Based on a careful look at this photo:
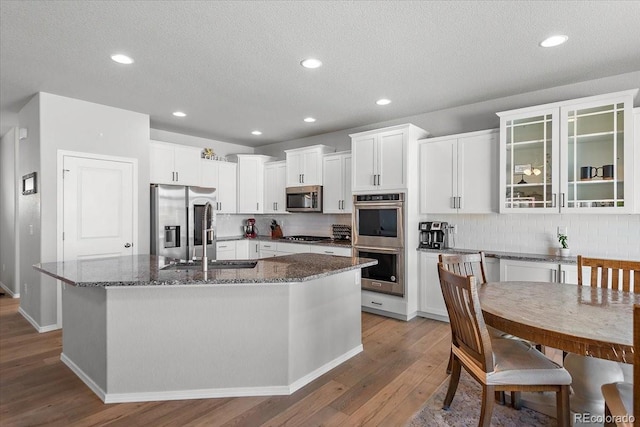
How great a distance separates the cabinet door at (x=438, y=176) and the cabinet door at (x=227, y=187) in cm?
331

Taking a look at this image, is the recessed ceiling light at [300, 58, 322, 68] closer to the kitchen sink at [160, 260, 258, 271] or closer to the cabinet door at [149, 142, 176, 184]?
the kitchen sink at [160, 260, 258, 271]

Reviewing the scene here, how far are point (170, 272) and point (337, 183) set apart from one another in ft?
10.3

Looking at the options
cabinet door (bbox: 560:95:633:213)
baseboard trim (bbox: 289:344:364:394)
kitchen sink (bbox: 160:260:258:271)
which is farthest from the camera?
cabinet door (bbox: 560:95:633:213)

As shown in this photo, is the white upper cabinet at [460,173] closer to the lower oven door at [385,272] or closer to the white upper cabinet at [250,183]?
the lower oven door at [385,272]

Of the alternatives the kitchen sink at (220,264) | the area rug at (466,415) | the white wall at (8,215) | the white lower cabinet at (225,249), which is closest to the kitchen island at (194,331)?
the kitchen sink at (220,264)

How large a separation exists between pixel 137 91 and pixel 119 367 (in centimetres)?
281

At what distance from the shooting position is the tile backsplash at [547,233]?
3.33m

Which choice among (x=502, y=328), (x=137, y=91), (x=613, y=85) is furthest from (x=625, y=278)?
(x=137, y=91)

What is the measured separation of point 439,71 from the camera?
3.22 m

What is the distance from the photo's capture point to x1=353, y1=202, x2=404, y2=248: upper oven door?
4.23m

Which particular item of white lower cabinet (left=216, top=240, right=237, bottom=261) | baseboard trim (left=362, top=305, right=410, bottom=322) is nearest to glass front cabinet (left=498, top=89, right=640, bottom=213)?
baseboard trim (left=362, top=305, right=410, bottom=322)

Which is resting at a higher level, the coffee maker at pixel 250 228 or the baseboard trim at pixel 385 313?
the coffee maker at pixel 250 228

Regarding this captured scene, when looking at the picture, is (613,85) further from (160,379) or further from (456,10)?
(160,379)

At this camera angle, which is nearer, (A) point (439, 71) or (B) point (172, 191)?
(A) point (439, 71)
